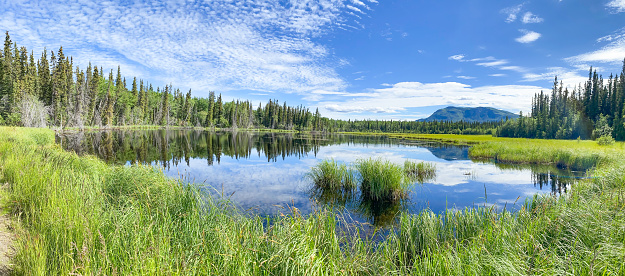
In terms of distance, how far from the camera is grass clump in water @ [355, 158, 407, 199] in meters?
12.5

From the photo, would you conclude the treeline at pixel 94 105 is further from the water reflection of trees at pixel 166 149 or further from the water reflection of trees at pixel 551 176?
the water reflection of trees at pixel 551 176

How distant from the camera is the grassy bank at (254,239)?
11.3 feet

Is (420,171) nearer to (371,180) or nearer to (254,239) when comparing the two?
(371,180)

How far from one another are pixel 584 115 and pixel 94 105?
131 m

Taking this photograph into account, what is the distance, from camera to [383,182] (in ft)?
41.2

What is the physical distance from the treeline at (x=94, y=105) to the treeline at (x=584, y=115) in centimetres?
8428

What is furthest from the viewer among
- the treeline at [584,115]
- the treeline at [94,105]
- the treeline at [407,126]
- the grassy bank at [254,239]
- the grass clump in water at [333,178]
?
the treeline at [407,126]

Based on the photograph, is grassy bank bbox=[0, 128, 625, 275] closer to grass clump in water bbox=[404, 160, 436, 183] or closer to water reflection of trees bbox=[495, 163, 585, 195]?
water reflection of trees bbox=[495, 163, 585, 195]

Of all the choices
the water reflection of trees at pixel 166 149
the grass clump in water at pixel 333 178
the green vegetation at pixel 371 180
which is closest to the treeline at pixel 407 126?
the water reflection of trees at pixel 166 149

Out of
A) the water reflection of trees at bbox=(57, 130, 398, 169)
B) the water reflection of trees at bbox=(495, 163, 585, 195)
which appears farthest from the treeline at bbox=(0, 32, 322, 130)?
the water reflection of trees at bbox=(495, 163, 585, 195)

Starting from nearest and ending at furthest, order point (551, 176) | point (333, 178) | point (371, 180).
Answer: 1. point (371, 180)
2. point (333, 178)
3. point (551, 176)

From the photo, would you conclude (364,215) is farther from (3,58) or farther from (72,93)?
(72,93)

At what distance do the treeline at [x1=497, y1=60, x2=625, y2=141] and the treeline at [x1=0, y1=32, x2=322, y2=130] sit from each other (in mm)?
84279

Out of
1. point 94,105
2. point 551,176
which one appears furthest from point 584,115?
point 94,105
